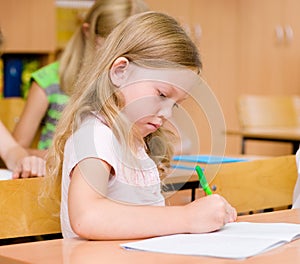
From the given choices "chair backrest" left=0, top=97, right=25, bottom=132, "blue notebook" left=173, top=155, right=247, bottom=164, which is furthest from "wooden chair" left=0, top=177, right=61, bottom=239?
"chair backrest" left=0, top=97, right=25, bottom=132

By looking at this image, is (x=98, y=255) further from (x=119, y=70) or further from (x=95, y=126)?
(x=119, y=70)

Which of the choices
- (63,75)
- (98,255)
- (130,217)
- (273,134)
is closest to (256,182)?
(130,217)

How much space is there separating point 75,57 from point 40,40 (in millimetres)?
2320

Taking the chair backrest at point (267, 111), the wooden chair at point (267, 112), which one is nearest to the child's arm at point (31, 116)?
the wooden chair at point (267, 112)

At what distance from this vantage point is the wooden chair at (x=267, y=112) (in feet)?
15.6

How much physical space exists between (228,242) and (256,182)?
81 centimetres

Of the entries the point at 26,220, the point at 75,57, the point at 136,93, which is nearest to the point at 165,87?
the point at 136,93

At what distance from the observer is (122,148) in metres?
1.56

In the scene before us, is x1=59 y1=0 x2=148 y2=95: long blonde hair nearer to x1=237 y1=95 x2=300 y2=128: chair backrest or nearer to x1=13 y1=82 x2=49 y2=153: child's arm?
x1=13 y1=82 x2=49 y2=153: child's arm

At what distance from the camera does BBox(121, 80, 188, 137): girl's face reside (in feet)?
5.00

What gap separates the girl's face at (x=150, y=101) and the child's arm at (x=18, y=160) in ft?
1.37

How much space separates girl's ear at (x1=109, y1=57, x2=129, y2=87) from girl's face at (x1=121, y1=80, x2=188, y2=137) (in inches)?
0.8

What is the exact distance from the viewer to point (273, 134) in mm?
4312

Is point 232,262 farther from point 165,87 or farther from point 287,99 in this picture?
point 287,99
